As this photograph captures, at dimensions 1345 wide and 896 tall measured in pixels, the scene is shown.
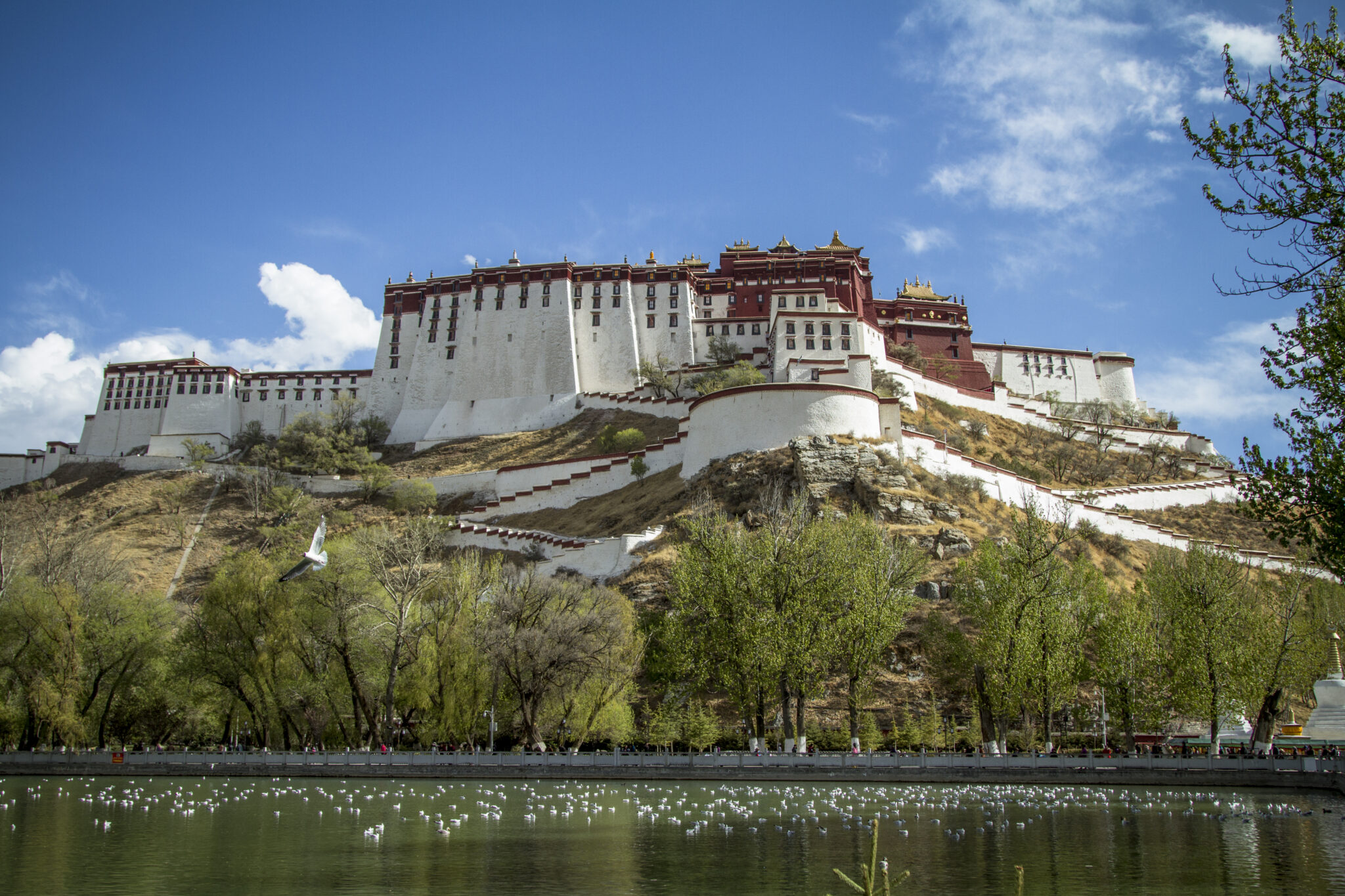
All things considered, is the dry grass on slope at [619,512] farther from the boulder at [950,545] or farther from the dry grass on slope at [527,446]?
the boulder at [950,545]

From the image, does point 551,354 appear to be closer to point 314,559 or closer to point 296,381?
point 296,381

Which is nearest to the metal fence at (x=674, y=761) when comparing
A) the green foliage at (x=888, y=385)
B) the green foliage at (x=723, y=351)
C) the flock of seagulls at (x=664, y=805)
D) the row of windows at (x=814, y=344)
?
the flock of seagulls at (x=664, y=805)

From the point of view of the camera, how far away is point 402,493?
64562 millimetres

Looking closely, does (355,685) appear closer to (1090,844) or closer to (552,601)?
(552,601)

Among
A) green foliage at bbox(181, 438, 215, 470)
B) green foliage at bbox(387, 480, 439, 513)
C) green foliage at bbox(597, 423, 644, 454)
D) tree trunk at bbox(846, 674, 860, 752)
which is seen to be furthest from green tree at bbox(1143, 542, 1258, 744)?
green foliage at bbox(181, 438, 215, 470)

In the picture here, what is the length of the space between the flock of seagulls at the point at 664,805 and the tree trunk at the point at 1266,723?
5127mm

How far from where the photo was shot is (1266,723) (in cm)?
3056

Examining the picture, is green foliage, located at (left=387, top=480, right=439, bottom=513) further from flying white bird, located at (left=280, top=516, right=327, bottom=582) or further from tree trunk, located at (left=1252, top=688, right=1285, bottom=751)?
tree trunk, located at (left=1252, top=688, right=1285, bottom=751)

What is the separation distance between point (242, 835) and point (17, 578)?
22170 mm

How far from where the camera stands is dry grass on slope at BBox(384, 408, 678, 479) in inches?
2665

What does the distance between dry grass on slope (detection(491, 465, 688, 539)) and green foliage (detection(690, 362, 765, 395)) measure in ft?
32.4

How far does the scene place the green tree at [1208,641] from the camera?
29.2 meters

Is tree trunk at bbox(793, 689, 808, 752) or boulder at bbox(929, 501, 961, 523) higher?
boulder at bbox(929, 501, 961, 523)

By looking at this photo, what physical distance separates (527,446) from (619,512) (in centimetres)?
2146
